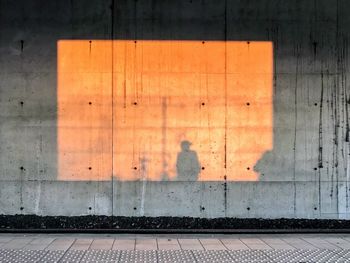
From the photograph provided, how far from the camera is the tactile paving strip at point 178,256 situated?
780cm

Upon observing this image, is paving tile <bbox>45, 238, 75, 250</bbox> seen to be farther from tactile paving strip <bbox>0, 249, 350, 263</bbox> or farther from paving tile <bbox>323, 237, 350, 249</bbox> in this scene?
paving tile <bbox>323, 237, 350, 249</bbox>

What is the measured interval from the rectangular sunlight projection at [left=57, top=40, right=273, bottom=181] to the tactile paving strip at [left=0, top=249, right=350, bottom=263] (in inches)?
91.9

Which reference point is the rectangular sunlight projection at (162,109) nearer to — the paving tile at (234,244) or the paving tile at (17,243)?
the paving tile at (234,244)

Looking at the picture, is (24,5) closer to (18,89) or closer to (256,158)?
(18,89)

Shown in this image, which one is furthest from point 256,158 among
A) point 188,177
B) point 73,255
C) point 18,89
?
point 18,89

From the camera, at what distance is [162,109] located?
1049 centimetres

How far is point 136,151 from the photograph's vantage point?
1045 centimetres

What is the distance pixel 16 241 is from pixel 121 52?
4170mm

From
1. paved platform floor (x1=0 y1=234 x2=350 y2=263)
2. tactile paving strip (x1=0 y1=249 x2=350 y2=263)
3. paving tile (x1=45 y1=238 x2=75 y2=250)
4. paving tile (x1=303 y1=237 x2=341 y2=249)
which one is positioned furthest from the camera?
paving tile (x1=303 y1=237 x2=341 y2=249)

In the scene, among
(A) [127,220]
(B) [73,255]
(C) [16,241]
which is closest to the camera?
(B) [73,255]

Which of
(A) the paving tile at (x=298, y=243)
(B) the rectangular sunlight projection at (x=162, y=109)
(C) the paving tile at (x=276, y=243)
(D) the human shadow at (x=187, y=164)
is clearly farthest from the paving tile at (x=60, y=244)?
(A) the paving tile at (x=298, y=243)

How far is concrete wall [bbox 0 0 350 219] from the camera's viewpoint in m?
10.4

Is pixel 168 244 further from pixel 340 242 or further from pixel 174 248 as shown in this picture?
pixel 340 242

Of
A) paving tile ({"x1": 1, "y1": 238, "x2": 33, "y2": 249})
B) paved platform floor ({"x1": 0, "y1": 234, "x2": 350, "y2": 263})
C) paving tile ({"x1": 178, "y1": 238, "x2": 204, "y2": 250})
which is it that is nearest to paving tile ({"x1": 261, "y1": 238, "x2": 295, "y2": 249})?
paved platform floor ({"x1": 0, "y1": 234, "x2": 350, "y2": 263})
